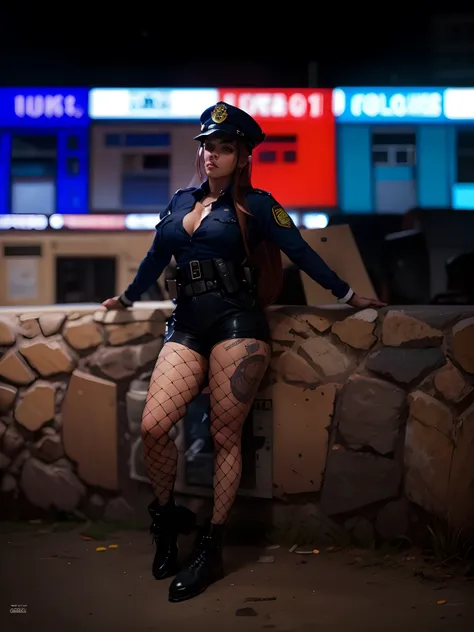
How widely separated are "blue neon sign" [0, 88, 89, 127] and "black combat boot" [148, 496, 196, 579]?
4573 millimetres

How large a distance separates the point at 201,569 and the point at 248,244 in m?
1.19

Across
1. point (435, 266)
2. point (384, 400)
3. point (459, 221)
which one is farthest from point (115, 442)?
point (459, 221)

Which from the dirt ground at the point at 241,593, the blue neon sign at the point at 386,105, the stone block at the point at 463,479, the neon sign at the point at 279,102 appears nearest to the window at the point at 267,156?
the neon sign at the point at 279,102

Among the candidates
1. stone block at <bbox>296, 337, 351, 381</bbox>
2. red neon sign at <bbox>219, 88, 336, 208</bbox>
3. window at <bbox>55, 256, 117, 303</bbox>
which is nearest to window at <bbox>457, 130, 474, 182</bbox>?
red neon sign at <bbox>219, 88, 336, 208</bbox>

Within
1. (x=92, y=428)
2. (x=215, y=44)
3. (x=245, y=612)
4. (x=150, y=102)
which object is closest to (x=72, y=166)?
(x=150, y=102)

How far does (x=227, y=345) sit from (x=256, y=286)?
303 mm

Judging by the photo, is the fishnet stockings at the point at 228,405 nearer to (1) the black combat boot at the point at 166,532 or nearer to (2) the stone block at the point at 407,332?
(1) the black combat boot at the point at 166,532

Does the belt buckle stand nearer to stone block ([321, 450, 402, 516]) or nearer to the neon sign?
stone block ([321, 450, 402, 516])

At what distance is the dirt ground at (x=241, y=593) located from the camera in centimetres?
210

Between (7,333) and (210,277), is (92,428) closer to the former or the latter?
(7,333)

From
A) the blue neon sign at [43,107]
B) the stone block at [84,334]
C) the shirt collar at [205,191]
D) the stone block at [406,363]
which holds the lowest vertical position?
the stone block at [406,363]

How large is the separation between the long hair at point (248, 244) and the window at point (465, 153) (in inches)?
167

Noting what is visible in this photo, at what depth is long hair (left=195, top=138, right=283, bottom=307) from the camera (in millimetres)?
2529

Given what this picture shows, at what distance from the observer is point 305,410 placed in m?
2.79
